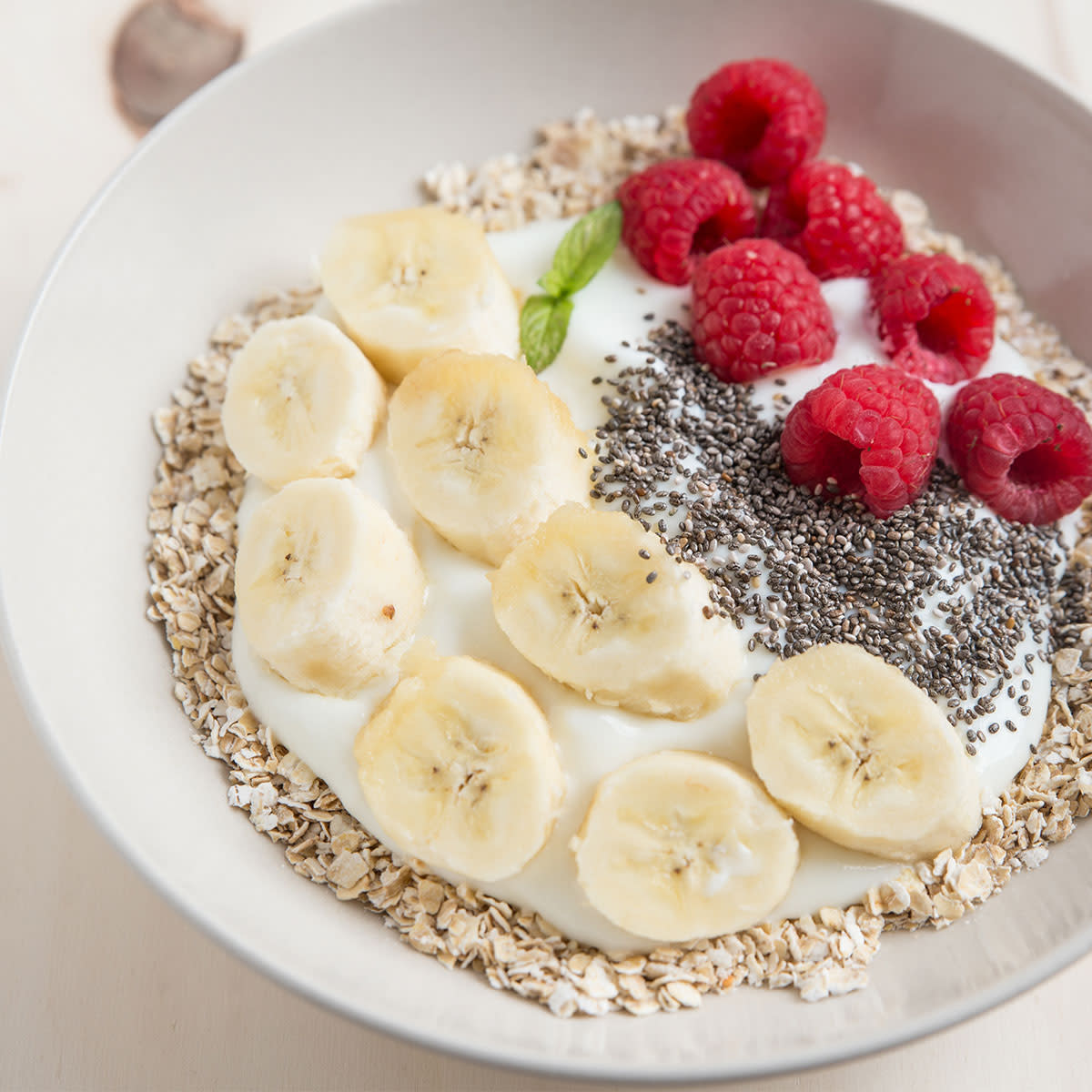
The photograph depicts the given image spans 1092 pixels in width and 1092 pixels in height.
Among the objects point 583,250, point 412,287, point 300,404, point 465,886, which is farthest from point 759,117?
point 465,886

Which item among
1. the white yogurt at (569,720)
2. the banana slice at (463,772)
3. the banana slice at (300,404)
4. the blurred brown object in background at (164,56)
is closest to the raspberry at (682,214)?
the white yogurt at (569,720)

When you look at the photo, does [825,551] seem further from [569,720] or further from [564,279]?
[564,279]

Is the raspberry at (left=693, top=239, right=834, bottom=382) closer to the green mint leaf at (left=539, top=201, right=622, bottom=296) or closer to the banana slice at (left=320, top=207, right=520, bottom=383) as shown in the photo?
the green mint leaf at (left=539, top=201, right=622, bottom=296)

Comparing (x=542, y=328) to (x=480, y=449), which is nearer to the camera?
(x=480, y=449)

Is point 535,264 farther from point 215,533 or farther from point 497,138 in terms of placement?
point 215,533

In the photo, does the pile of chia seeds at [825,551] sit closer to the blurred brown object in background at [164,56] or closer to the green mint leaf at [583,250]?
the green mint leaf at [583,250]

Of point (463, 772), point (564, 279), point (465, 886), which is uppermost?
point (564, 279)

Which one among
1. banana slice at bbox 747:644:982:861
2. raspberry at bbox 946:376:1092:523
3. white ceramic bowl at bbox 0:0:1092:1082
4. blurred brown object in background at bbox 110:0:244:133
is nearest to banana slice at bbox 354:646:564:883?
white ceramic bowl at bbox 0:0:1092:1082

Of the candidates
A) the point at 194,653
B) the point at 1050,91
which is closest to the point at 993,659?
the point at 1050,91
